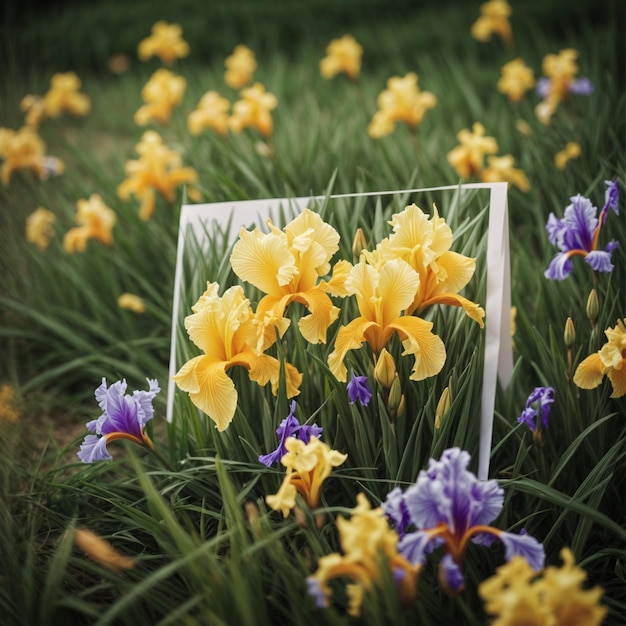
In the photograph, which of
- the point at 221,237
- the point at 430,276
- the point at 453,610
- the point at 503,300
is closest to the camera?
the point at 453,610

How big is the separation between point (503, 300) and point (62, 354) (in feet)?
4.69

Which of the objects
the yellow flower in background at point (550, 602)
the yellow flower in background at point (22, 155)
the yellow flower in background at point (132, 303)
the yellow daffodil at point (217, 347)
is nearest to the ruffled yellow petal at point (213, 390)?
the yellow daffodil at point (217, 347)

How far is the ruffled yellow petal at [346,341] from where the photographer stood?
1050mm

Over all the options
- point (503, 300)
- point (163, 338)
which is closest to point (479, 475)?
point (503, 300)

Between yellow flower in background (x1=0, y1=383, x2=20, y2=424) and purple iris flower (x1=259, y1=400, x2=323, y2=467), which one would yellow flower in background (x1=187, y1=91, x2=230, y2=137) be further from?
purple iris flower (x1=259, y1=400, x2=323, y2=467)

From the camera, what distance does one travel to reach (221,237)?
1.50m

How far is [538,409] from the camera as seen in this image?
1.25 m

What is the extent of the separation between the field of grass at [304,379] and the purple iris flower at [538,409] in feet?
0.13

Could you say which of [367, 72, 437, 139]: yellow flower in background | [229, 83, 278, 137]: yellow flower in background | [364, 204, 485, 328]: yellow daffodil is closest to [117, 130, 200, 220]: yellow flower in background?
→ [229, 83, 278, 137]: yellow flower in background

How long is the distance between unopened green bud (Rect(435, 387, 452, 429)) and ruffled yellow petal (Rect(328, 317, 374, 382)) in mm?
173

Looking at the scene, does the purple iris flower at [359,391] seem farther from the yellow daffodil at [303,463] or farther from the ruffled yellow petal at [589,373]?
the ruffled yellow petal at [589,373]

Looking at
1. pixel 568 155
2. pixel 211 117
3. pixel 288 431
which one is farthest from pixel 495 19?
pixel 288 431

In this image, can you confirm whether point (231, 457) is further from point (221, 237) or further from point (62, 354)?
point (62, 354)

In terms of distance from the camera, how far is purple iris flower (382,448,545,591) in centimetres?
82
